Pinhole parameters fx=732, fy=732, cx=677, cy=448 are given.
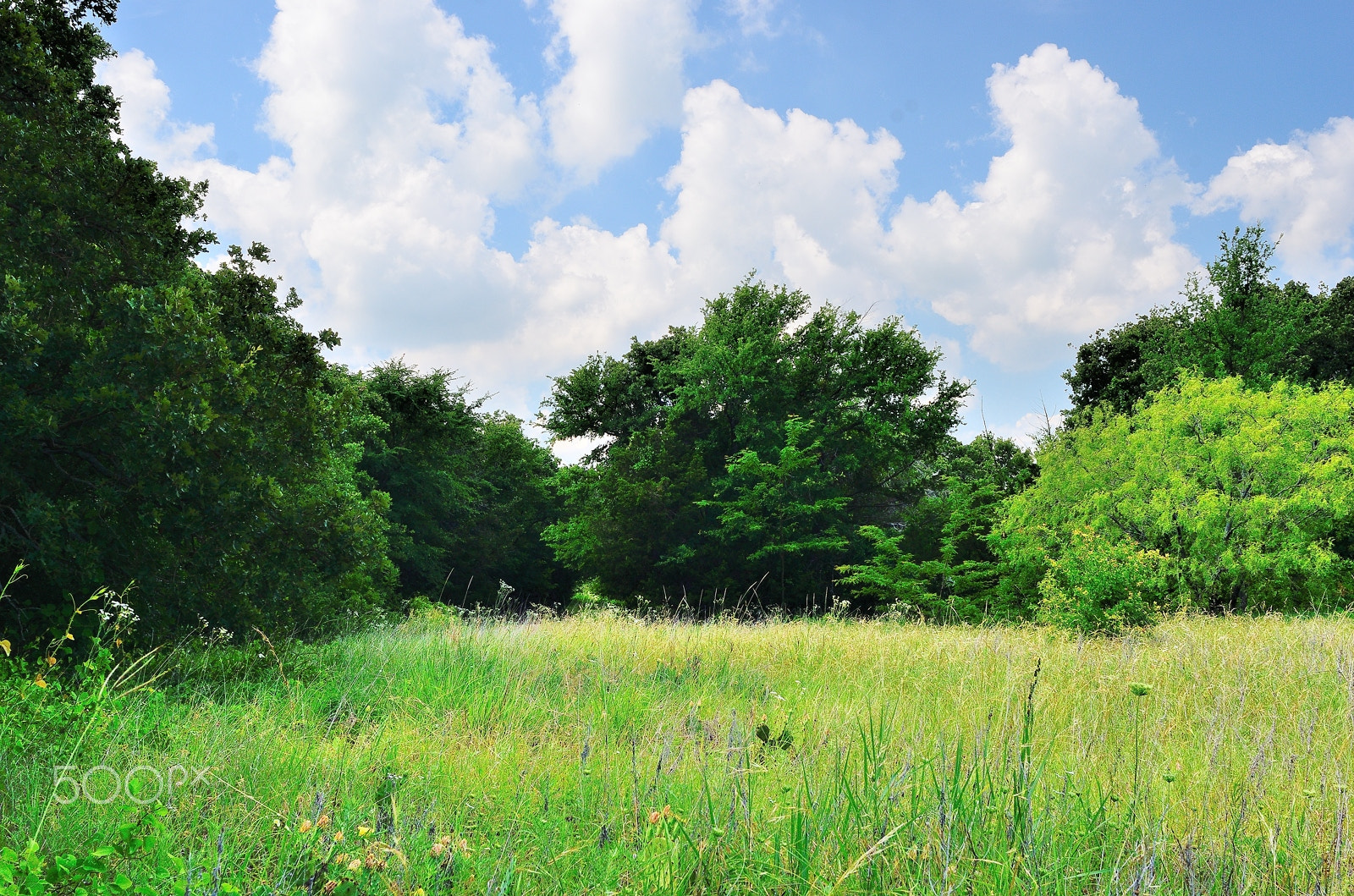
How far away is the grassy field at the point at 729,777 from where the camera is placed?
7.61 feet

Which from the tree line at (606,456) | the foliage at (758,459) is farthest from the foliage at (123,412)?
the foliage at (758,459)

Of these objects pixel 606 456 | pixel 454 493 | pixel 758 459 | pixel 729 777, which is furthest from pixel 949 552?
pixel 729 777

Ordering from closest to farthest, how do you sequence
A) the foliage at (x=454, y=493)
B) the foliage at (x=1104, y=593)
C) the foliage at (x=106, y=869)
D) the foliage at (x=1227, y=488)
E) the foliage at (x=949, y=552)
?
1. the foliage at (x=106, y=869)
2. the foliage at (x=1104, y=593)
3. the foliage at (x=1227, y=488)
4. the foliage at (x=949, y=552)
5. the foliage at (x=454, y=493)

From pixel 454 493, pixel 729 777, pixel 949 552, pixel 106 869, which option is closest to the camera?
pixel 106 869

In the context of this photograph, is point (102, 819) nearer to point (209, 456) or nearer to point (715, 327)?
point (209, 456)

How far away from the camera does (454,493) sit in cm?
2659

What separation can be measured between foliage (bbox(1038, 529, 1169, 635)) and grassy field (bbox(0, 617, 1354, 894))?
3838mm

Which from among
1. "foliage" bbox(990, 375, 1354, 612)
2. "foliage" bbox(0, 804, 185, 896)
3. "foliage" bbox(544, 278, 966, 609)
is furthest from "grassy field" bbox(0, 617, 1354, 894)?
"foliage" bbox(544, 278, 966, 609)

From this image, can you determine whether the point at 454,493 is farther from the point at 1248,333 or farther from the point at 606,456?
the point at 1248,333

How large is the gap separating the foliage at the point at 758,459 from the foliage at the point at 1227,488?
733cm

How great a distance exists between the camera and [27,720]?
340cm

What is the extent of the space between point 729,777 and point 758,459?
19.8 metres

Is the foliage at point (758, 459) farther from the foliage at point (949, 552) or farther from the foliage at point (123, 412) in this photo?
the foliage at point (123, 412)

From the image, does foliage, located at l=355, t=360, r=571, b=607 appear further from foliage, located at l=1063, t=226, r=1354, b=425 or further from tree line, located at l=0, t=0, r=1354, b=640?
foliage, located at l=1063, t=226, r=1354, b=425
